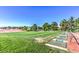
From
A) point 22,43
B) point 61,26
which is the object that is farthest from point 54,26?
point 22,43

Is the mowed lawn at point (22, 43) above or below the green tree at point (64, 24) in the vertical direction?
below

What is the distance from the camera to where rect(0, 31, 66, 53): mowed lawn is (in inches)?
99.4

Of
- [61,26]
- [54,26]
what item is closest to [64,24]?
[61,26]

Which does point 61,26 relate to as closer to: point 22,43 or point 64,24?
point 64,24

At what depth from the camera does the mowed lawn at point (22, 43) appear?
253 centimetres

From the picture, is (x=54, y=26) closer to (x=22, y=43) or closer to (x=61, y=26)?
(x=61, y=26)

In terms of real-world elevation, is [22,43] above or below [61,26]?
below

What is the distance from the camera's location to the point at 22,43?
255cm

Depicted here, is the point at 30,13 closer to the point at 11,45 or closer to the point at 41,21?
the point at 41,21

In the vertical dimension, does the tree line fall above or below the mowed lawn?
above

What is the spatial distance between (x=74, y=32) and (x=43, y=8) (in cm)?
64

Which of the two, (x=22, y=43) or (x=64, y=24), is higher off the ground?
(x=64, y=24)
